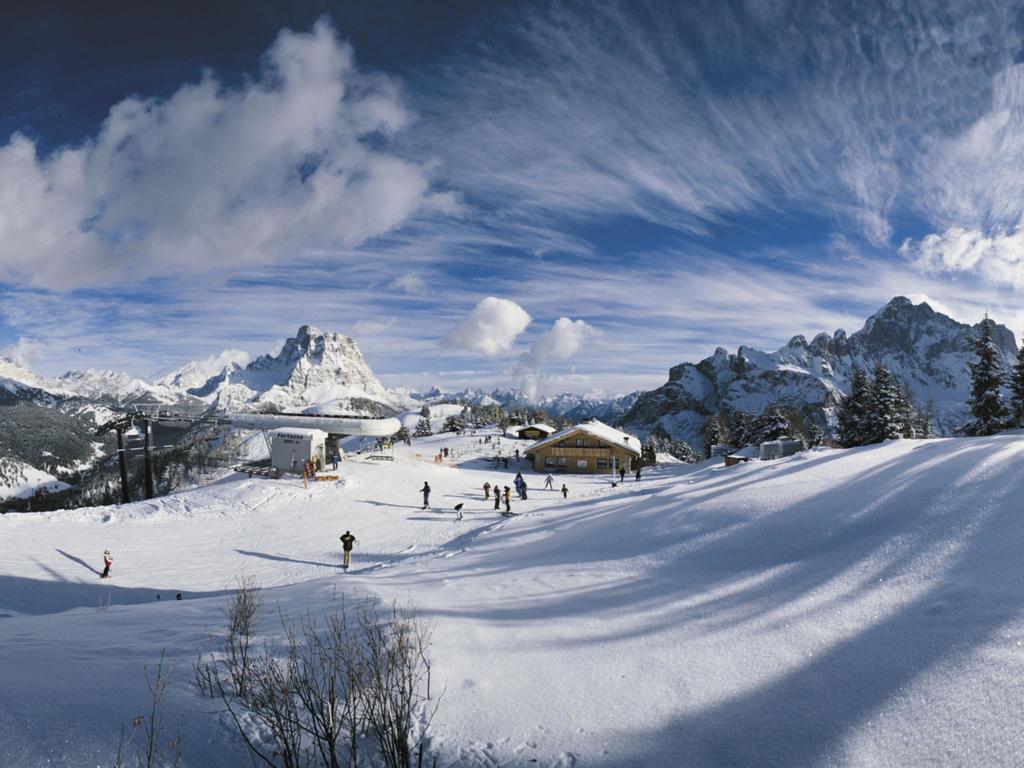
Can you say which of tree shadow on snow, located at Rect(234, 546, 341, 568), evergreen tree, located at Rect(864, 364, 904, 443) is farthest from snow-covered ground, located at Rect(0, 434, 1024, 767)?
evergreen tree, located at Rect(864, 364, 904, 443)

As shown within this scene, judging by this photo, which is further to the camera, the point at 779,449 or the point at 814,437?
the point at 814,437

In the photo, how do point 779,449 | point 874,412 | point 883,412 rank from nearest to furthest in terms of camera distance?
point 779,449 → point 883,412 → point 874,412

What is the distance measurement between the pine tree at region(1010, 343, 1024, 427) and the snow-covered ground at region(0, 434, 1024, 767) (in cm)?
2882

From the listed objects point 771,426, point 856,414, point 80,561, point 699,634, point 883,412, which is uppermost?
point 883,412

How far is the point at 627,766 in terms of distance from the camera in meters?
4.51

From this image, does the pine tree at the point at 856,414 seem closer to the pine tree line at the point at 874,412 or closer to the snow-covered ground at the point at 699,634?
the pine tree line at the point at 874,412

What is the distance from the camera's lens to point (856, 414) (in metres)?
44.7

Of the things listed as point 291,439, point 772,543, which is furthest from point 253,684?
point 291,439

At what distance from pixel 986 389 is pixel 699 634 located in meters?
41.6

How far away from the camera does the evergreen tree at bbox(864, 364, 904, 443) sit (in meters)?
41.0

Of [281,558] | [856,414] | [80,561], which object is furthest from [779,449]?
[80,561]

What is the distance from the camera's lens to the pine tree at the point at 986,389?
34.5m

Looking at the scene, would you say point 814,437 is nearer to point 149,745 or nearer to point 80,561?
point 80,561

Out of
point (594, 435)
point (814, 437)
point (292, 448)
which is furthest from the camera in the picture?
point (814, 437)
